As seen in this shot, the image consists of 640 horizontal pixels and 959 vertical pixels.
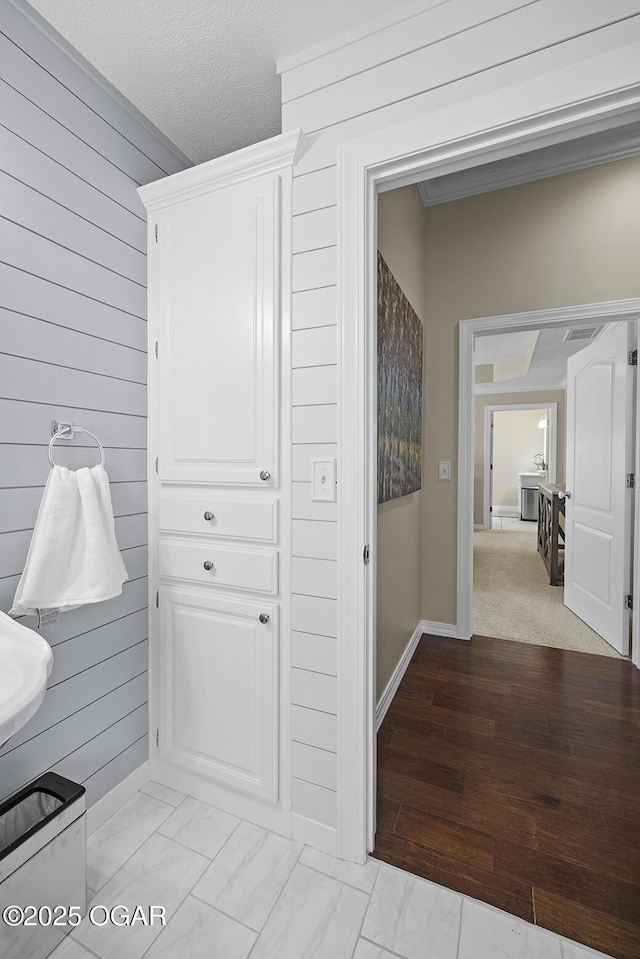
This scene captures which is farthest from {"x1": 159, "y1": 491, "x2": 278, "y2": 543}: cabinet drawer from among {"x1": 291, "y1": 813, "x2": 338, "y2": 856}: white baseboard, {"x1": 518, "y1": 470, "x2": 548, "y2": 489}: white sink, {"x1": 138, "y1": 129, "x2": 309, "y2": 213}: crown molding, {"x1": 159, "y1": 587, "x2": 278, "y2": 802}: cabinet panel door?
{"x1": 518, "y1": 470, "x2": 548, "y2": 489}: white sink

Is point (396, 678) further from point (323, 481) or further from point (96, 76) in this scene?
point (96, 76)

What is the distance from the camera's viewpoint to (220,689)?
5.30ft

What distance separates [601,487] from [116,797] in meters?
3.16

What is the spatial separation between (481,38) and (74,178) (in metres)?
1.25

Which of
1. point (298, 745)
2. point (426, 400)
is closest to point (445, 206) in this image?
point (426, 400)

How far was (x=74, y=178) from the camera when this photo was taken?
1455mm

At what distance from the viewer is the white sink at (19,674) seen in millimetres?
826

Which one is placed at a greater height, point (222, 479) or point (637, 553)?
point (222, 479)

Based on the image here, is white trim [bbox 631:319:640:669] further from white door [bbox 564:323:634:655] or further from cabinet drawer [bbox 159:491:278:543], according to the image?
cabinet drawer [bbox 159:491:278:543]

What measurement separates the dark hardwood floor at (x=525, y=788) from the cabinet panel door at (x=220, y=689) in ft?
1.65

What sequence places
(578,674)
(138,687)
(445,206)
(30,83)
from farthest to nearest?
(445,206)
(578,674)
(138,687)
(30,83)

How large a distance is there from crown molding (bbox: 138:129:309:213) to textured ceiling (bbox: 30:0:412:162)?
0.27 meters

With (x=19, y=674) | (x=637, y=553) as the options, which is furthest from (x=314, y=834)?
(x=637, y=553)

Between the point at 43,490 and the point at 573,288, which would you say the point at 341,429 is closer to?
the point at 43,490
